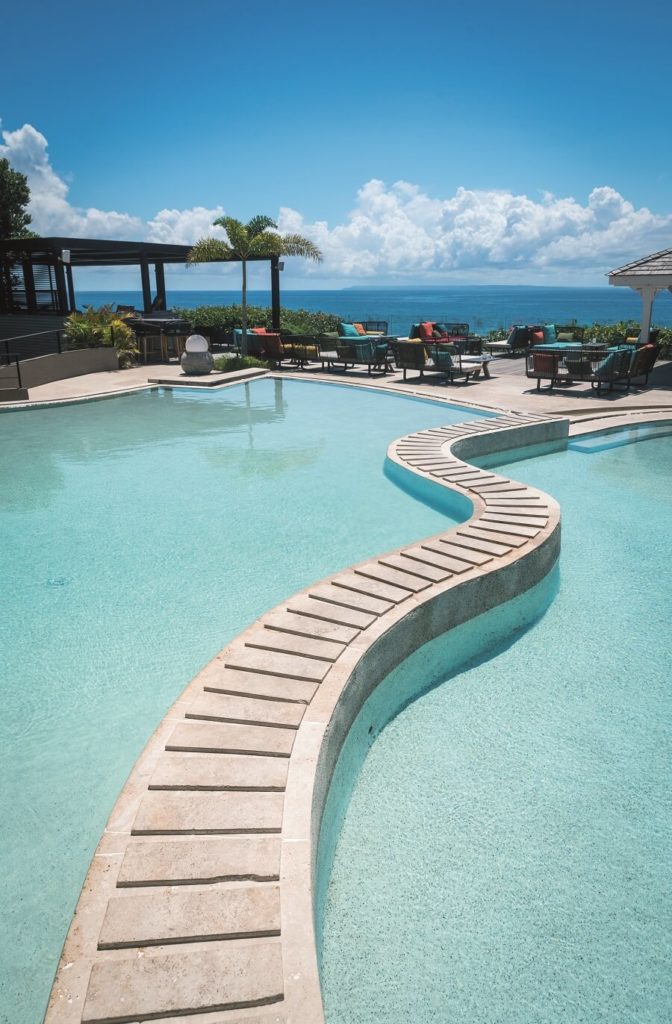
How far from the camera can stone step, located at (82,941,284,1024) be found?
1941mm

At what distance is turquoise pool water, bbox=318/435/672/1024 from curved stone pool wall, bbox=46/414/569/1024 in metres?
0.34

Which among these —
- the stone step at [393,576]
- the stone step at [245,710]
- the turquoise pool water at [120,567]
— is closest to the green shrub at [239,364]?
the turquoise pool water at [120,567]

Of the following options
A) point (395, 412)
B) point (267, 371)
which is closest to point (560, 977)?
point (395, 412)

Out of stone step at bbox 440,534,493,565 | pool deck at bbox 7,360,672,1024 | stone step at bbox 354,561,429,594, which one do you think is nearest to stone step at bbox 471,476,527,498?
pool deck at bbox 7,360,672,1024

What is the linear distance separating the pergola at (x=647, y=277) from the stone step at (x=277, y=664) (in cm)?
1526

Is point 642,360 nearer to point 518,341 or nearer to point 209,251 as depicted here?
point 518,341

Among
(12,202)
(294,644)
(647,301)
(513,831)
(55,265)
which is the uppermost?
(12,202)

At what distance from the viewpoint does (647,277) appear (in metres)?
15.9

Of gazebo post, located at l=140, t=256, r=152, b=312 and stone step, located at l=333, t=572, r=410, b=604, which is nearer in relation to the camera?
stone step, located at l=333, t=572, r=410, b=604

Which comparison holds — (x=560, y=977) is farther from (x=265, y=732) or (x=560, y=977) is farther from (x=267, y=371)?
(x=267, y=371)

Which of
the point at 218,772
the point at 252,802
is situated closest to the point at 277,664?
the point at 218,772

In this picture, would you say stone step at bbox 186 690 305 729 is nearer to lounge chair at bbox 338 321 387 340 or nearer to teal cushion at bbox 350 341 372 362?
teal cushion at bbox 350 341 372 362

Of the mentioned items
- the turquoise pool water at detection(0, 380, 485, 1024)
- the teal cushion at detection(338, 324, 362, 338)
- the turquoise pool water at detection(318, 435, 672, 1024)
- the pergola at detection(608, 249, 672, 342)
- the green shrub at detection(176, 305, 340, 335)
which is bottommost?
the turquoise pool water at detection(318, 435, 672, 1024)

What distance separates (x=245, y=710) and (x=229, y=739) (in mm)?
233
